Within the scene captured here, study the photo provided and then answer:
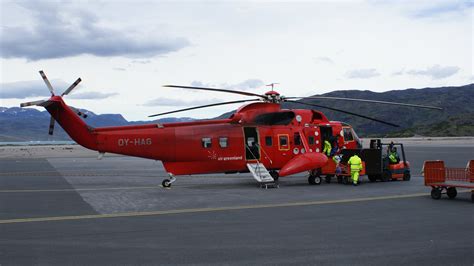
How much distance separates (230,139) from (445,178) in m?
9.39

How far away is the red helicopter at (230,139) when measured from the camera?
814 inches

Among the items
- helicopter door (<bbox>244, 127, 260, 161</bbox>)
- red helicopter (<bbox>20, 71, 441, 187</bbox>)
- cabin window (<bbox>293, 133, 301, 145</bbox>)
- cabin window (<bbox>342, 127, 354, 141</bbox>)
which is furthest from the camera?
cabin window (<bbox>342, 127, 354, 141</bbox>)

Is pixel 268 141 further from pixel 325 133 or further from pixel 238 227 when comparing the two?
pixel 238 227

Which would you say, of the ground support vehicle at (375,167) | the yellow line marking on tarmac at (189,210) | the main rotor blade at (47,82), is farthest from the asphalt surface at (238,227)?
the main rotor blade at (47,82)

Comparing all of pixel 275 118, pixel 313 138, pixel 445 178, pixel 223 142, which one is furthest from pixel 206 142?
pixel 445 178

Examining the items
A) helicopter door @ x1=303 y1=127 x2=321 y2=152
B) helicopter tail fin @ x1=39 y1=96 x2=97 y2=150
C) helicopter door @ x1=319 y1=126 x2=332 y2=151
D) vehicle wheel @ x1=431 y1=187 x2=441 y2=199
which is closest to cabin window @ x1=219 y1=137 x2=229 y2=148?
helicopter door @ x1=303 y1=127 x2=321 y2=152

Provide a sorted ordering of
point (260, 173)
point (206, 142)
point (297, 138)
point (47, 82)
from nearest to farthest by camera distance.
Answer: point (47, 82)
point (260, 173)
point (206, 142)
point (297, 138)

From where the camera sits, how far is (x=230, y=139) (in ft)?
71.8

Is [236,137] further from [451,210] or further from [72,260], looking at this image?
[72,260]

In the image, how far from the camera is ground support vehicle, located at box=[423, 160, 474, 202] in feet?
53.8

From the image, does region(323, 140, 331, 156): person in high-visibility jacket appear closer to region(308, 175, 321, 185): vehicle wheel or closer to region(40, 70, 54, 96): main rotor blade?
region(308, 175, 321, 185): vehicle wheel

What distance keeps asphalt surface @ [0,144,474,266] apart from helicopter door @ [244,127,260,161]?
3.24 metres

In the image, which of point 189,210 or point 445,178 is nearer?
point 189,210

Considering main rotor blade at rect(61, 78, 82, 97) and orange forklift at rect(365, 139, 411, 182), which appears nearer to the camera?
main rotor blade at rect(61, 78, 82, 97)
